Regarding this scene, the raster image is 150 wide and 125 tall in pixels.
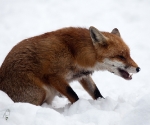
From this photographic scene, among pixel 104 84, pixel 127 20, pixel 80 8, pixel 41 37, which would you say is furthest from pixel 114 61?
pixel 80 8

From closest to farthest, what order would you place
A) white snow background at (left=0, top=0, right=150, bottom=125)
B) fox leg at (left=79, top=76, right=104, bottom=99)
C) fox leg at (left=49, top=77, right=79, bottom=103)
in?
fox leg at (left=49, top=77, right=79, bottom=103) < fox leg at (left=79, top=76, right=104, bottom=99) < white snow background at (left=0, top=0, right=150, bottom=125)

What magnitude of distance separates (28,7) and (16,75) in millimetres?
7070

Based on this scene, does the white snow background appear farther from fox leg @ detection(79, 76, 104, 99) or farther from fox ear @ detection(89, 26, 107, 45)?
fox ear @ detection(89, 26, 107, 45)

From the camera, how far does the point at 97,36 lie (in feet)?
17.6

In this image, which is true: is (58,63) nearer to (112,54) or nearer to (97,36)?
(97,36)

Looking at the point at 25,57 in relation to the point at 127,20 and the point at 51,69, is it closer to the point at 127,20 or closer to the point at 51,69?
the point at 51,69

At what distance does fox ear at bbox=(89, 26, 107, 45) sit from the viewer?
17.5 feet

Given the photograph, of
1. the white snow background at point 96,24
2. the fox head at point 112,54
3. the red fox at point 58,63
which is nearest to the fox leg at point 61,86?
the red fox at point 58,63

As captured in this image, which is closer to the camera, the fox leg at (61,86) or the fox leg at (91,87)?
the fox leg at (61,86)

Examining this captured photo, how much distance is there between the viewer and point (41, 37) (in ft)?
18.4

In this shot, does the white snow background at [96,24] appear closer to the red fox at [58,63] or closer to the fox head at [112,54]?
the red fox at [58,63]

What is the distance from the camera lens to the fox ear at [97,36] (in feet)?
17.5

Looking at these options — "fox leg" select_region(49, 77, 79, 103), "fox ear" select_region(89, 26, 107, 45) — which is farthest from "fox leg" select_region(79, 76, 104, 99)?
"fox ear" select_region(89, 26, 107, 45)

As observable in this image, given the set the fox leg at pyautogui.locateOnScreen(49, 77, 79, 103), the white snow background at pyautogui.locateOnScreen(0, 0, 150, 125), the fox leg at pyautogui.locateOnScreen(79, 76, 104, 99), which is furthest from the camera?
the white snow background at pyautogui.locateOnScreen(0, 0, 150, 125)
